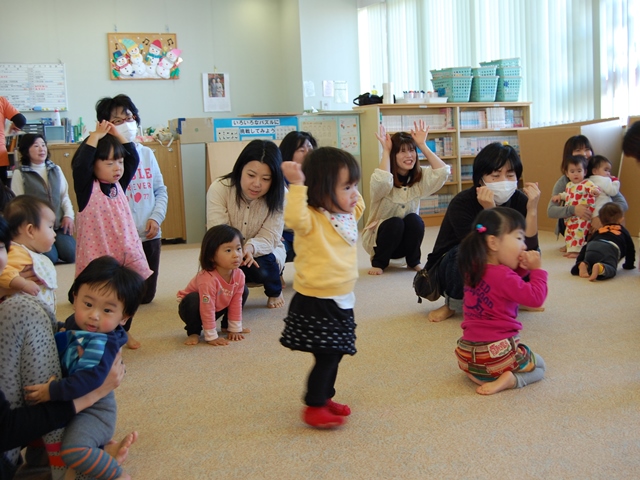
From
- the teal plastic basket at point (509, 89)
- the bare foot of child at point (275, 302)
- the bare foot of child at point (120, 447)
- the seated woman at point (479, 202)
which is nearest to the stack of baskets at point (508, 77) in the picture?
the teal plastic basket at point (509, 89)

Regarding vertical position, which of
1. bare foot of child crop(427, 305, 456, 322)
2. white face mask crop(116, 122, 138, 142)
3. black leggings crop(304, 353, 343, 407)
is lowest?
bare foot of child crop(427, 305, 456, 322)

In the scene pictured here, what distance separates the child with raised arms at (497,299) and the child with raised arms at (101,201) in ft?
4.38

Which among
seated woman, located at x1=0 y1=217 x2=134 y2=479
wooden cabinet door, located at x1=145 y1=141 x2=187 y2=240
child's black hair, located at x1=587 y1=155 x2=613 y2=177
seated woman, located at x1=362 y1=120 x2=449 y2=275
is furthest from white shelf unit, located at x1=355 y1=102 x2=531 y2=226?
seated woman, located at x1=0 y1=217 x2=134 y2=479

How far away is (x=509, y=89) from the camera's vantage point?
6645mm

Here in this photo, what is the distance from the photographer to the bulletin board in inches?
279

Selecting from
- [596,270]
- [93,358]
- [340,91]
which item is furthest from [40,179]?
[340,91]

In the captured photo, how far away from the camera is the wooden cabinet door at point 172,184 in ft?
20.5

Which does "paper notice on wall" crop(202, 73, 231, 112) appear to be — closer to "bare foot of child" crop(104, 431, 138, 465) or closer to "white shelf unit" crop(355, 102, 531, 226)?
"white shelf unit" crop(355, 102, 531, 226)

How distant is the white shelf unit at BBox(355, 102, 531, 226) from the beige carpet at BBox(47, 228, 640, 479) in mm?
3686

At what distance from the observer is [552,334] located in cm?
264

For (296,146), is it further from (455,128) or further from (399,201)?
(455,128)

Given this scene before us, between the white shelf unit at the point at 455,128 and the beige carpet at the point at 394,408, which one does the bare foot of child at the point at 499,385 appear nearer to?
the beige carpet at the point at 394,408

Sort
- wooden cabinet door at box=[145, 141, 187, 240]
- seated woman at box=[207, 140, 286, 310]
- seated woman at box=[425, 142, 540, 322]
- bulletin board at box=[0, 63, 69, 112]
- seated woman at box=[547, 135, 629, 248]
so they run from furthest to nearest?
1. bulletin board at box=[0, 63, 69, 112]
2. wooden cabinet door at box=[145, 141, 187, 240]
3. seated woman at box=[547, 135, 629, 248]
4. seated woman at box=[207, 140, 286, 310]
5. seated woman at box=[425, 142, 540, 322]

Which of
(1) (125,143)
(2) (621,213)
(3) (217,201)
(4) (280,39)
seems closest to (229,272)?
(3) (217,201)
